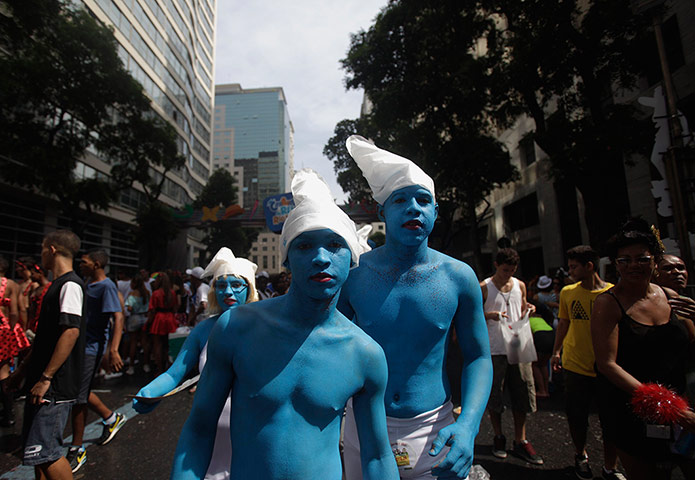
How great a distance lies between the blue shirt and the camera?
4293mm

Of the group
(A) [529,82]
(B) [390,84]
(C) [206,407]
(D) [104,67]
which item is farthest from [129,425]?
(B) [390,84]

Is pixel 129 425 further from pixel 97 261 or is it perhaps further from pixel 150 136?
pixel 150 136

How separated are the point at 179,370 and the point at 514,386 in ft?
11.6

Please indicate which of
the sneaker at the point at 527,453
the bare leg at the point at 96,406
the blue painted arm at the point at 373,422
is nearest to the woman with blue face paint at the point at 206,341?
the blue painted arm at the point at 373,422

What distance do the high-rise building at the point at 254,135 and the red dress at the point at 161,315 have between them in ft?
371

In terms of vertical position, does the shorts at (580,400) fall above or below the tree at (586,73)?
below

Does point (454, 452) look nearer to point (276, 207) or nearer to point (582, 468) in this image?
point (582, 468)

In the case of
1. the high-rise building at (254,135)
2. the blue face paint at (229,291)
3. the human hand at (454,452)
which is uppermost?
the high-rise building at (254,135)

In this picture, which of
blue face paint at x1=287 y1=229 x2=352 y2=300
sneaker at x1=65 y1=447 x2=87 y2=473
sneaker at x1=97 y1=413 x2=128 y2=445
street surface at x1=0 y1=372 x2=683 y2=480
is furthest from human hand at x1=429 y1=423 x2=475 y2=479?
sneaker at x1=97 y1=413 x2=128 y2=445

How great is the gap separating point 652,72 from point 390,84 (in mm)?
9702

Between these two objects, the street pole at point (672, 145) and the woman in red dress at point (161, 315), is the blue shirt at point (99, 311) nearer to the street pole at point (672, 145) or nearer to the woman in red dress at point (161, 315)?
the woman in red dress at point (161, 315)

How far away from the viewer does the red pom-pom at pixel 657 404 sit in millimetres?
2199

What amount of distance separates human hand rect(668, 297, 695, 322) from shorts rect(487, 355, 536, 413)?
1.92 meters

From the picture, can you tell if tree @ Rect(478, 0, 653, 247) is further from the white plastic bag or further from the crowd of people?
the crowd of people
